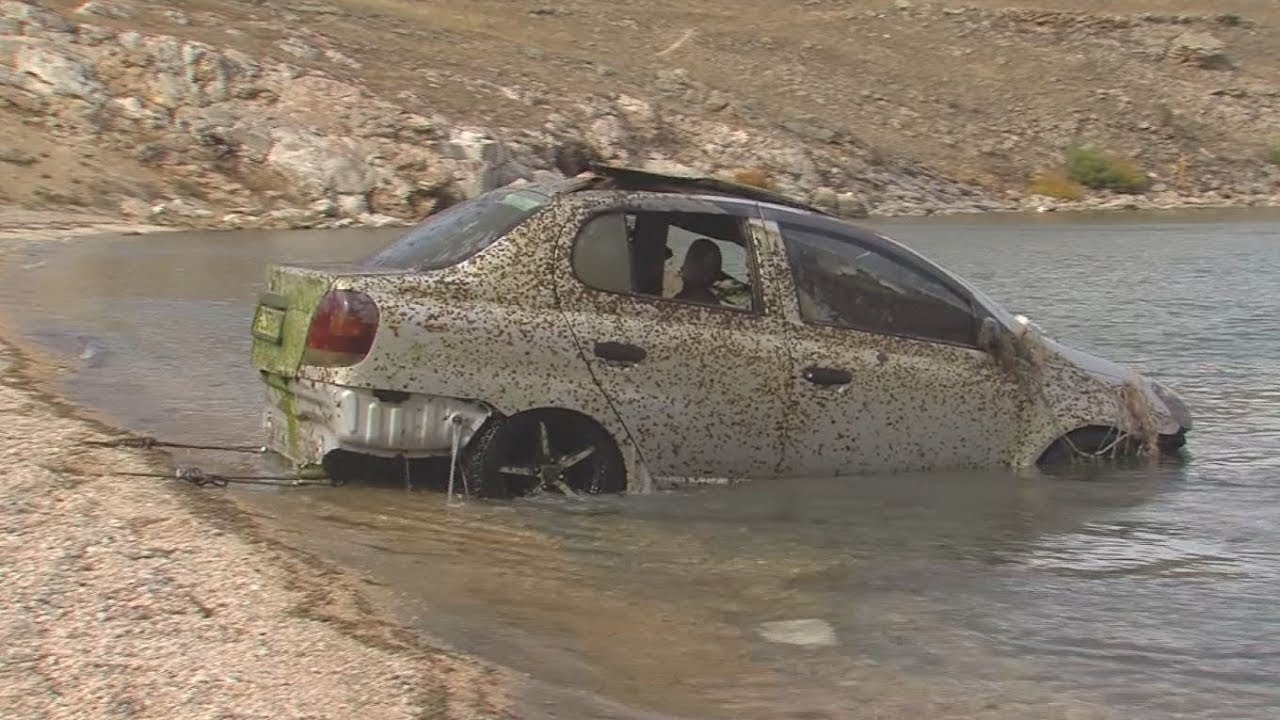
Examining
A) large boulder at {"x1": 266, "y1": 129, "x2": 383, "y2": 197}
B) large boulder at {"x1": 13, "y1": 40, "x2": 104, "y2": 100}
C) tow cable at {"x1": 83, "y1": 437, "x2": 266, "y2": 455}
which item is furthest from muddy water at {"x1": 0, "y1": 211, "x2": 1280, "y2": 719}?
large boulder at {"x1": 13, "y1": 40, "x2": 104, "y2": 100}

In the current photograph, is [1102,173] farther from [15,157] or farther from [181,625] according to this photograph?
[181,625]

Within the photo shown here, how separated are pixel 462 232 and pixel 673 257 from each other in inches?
37.6

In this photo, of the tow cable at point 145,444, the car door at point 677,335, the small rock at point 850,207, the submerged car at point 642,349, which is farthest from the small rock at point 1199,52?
the tow cable at point 145,444

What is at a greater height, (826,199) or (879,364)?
(826,199)

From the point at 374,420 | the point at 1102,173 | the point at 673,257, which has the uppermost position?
the point at 1102,173

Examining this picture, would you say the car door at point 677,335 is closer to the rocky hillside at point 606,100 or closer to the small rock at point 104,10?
the rocky hillside at point 606,100

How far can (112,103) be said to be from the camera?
3678 cm

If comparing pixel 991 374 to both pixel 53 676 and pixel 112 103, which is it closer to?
pixel 53 676

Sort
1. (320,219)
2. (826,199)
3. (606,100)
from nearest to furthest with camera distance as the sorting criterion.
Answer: (320,219)
(826,199)
(606,100)

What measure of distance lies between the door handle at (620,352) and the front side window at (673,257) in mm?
251

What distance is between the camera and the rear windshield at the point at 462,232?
731cm

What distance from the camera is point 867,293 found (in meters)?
7.86

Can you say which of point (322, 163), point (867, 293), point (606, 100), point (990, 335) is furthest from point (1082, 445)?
point (606, 100)

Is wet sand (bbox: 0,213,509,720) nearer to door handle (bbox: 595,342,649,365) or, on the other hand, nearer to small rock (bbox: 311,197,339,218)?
door handle (bbox: 595,342,649,365)
